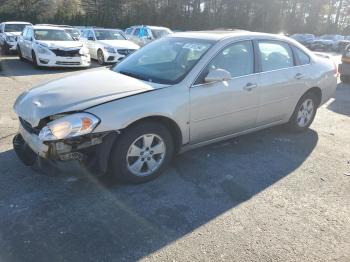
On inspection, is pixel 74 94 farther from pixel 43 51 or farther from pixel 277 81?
pixel 43 51

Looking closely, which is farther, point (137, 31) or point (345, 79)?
point (137, 31)

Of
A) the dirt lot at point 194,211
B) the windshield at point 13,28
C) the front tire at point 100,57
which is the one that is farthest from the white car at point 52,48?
the dirt lot at point 194,211

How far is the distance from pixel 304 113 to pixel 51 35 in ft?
33.6

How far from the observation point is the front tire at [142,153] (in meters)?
3.62

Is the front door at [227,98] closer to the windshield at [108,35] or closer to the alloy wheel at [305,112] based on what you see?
the alloy wheel at [305,112]

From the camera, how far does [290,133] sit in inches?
228

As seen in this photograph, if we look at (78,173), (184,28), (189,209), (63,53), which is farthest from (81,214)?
(184,28)

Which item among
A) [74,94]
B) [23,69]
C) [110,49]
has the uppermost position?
[74,94]

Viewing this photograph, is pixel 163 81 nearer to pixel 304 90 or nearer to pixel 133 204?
pixel 133 204

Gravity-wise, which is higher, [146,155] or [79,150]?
[79,150]

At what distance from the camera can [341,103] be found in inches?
331

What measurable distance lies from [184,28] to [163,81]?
4262 centimetres

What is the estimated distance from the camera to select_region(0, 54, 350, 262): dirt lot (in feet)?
9.45

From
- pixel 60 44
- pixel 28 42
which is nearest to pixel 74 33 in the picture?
pixel 28 42
